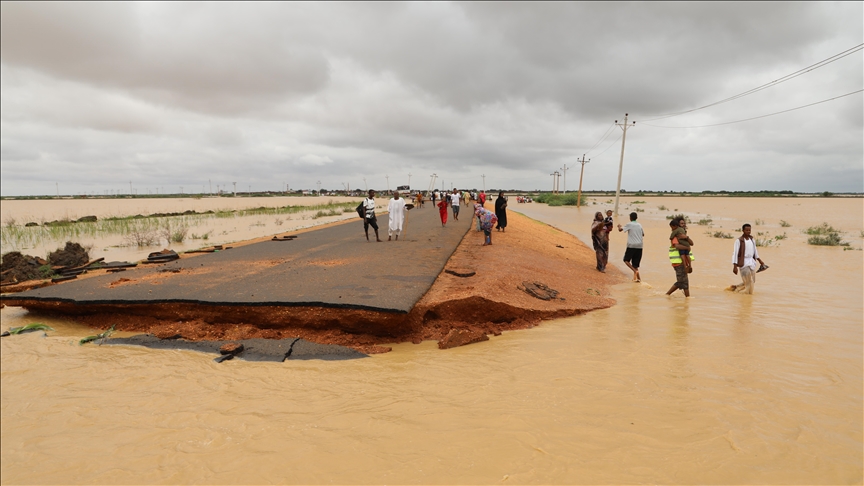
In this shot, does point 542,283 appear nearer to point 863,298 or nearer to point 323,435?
point 323,435

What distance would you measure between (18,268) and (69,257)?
1.35 m

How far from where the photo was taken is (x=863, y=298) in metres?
9.73

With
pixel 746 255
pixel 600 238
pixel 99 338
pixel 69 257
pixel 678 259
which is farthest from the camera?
pixel 600 238

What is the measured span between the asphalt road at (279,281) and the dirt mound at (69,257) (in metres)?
3.18

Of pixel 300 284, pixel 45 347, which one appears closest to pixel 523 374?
pixel 300 284

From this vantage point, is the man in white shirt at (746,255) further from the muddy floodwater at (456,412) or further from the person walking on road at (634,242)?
the muddy floodwater at (456,412)

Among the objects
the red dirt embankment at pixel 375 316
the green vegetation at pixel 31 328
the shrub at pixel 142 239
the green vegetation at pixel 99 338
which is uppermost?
the red dirt embankment at pixel 375 316

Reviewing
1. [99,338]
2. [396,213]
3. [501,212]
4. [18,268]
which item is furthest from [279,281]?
[501,212]

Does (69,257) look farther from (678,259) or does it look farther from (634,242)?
(678,259)

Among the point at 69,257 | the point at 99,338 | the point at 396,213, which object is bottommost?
the point at 99,338

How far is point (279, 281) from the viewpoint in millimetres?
7723

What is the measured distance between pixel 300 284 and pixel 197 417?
3573mm

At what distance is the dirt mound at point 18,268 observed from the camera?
400 inches

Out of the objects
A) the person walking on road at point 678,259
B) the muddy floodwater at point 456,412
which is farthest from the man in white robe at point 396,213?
the muddy floodwater at point 456,412
